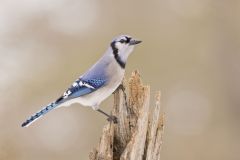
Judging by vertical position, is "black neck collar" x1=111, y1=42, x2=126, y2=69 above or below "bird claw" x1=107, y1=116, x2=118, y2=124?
above

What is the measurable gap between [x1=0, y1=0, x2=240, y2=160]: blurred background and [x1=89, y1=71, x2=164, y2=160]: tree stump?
357cm

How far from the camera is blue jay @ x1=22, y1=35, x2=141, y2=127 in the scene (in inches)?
175

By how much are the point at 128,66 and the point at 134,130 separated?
12.4 ft

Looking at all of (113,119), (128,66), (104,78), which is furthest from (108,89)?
(128,66)

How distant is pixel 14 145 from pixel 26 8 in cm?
221

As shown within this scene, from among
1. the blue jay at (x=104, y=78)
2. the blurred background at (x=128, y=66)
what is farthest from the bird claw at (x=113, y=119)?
the blurred background at (x=128, y=66)

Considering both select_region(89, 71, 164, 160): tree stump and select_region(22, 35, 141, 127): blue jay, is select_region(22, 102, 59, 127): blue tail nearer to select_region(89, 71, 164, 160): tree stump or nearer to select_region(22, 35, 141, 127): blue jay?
select_region(22, 35, 141, 127): blue jay

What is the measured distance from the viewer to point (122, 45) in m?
4.45

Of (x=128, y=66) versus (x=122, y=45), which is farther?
(x=128, y=66)

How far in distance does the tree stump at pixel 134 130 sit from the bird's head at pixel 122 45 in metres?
0.44

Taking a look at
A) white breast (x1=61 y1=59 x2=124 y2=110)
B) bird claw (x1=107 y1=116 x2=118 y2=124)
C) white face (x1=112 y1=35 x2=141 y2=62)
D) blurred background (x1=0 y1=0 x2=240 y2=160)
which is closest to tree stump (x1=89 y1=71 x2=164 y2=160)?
bird claw (x1=107 y1=116 x2=118 y2=124)

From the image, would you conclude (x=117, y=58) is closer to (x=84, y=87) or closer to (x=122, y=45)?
(x=122, y=45)

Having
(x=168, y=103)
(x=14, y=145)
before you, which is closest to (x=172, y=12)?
(x=168, y=103)

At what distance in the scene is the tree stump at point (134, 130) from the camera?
3881 mm
